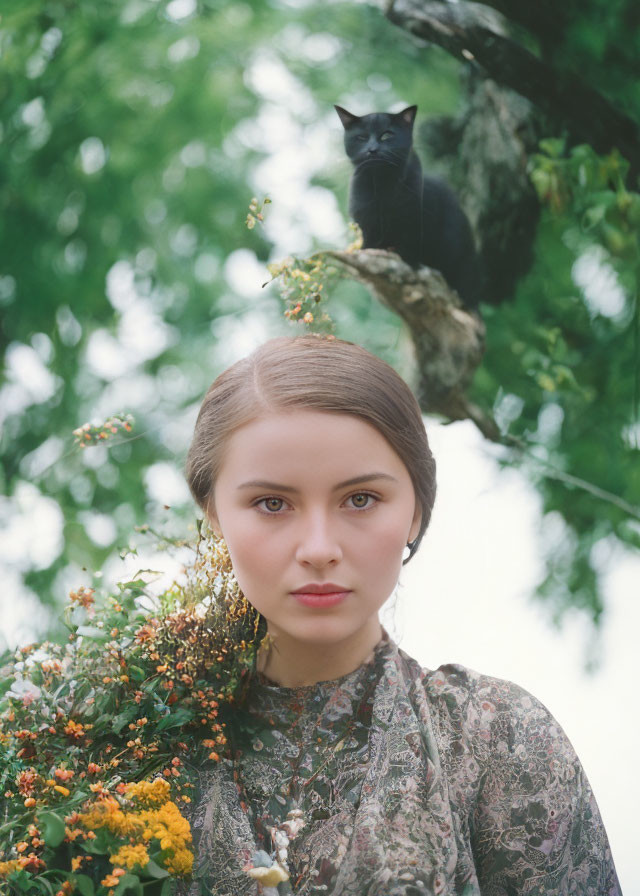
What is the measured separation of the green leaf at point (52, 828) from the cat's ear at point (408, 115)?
125 centimetres

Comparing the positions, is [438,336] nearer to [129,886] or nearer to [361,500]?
[361,500]

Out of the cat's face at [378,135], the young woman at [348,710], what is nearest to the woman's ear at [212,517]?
the young woman at [348,710]

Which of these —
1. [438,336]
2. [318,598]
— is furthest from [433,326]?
[318,598]

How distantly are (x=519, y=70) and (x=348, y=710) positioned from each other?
52.1 inches

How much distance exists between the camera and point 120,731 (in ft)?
4.02

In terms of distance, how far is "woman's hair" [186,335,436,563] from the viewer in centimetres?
119

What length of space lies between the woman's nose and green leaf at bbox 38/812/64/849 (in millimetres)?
412

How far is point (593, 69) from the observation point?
6.11 feet

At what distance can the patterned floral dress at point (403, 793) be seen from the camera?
3.73 feet

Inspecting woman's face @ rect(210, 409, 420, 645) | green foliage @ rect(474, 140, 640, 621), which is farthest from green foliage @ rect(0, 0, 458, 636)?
woman's face @ rect(210, 409, 420, 645)

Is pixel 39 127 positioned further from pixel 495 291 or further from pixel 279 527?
pixel 279 527

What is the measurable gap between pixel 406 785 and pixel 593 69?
57.8 inches

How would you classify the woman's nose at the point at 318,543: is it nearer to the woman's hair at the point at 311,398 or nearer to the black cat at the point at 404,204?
the woman's hair at the point at 311,398

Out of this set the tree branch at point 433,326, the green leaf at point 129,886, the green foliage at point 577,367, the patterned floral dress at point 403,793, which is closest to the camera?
the green leaf at point 129,886
